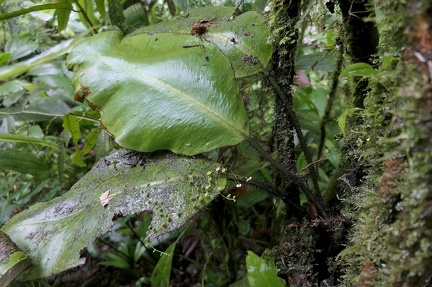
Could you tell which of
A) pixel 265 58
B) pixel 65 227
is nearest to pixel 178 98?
pixel 265 58

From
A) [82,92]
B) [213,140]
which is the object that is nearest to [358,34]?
[213,140]

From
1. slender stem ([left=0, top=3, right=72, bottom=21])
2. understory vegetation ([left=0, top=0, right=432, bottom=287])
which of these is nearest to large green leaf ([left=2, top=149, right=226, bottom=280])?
understory vegetation ([left=0, top=0, right=432, bottom=287])

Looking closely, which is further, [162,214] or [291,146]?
[291,146]

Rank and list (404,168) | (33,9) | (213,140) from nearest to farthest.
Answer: (404,168) → (213,140) → (33,9)

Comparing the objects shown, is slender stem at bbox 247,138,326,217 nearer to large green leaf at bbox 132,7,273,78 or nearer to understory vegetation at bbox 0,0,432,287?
understory vegetation at bbox 0,0,432,287

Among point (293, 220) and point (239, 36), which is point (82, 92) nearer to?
point (239, 36)

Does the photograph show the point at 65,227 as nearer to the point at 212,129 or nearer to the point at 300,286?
the point at 212,129

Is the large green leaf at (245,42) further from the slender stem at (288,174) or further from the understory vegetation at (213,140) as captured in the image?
the slender stem at (288,174)

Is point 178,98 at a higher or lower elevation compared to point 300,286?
higher
